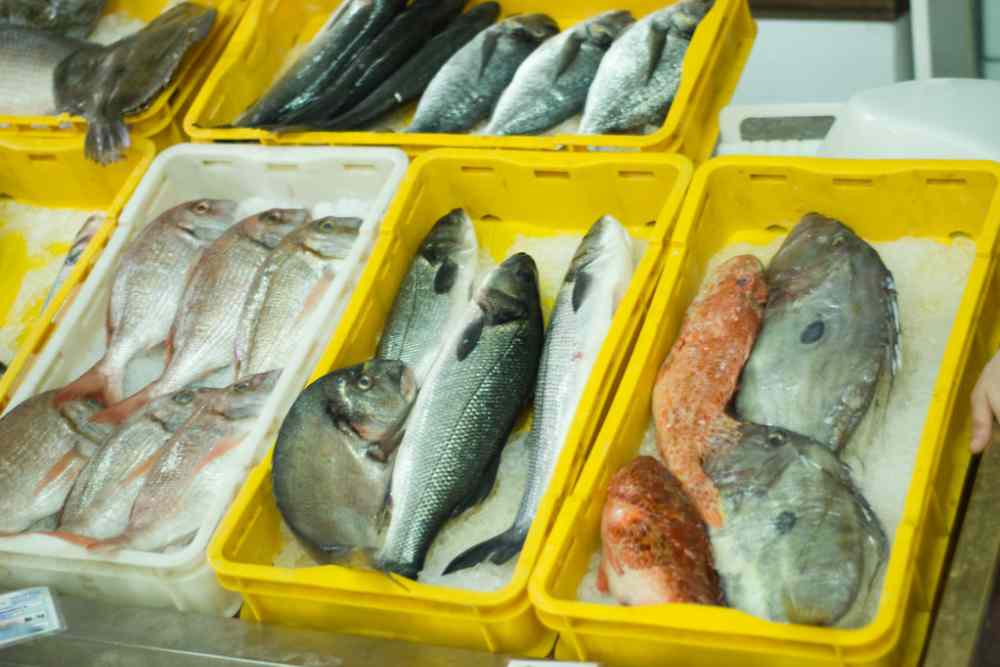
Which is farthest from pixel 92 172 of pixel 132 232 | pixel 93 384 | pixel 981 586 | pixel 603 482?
pixel 981 586

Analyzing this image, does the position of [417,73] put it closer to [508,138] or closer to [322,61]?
[322,61]

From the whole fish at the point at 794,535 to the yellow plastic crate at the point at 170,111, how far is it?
6.38ft

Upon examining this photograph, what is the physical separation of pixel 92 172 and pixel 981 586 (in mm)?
2549

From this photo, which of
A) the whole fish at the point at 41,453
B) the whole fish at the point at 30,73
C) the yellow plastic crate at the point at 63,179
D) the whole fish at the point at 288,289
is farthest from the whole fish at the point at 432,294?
the whole fish at the point at 30,73

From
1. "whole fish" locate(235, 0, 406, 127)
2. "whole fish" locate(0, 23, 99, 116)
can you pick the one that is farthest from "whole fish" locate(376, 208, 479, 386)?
"whole fish" locate(0, 23, 99, 116)

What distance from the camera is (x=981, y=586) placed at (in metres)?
1.91

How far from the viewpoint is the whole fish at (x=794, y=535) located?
1.97 metres

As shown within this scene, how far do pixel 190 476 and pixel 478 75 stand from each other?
140 centimetres

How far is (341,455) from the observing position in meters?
2.43

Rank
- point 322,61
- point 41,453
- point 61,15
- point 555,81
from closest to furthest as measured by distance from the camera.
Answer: point 41,453 < point 555,81 < point 322,61 < point 61,15

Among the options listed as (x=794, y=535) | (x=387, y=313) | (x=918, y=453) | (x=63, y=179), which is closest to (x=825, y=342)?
(x=918, y=453)

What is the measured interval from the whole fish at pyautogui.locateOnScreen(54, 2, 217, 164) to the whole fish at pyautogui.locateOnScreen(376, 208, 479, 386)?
3.20ft

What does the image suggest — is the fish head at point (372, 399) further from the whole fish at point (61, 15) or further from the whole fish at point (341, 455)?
the whole fish at point (61, 15)

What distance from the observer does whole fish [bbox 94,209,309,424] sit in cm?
288
